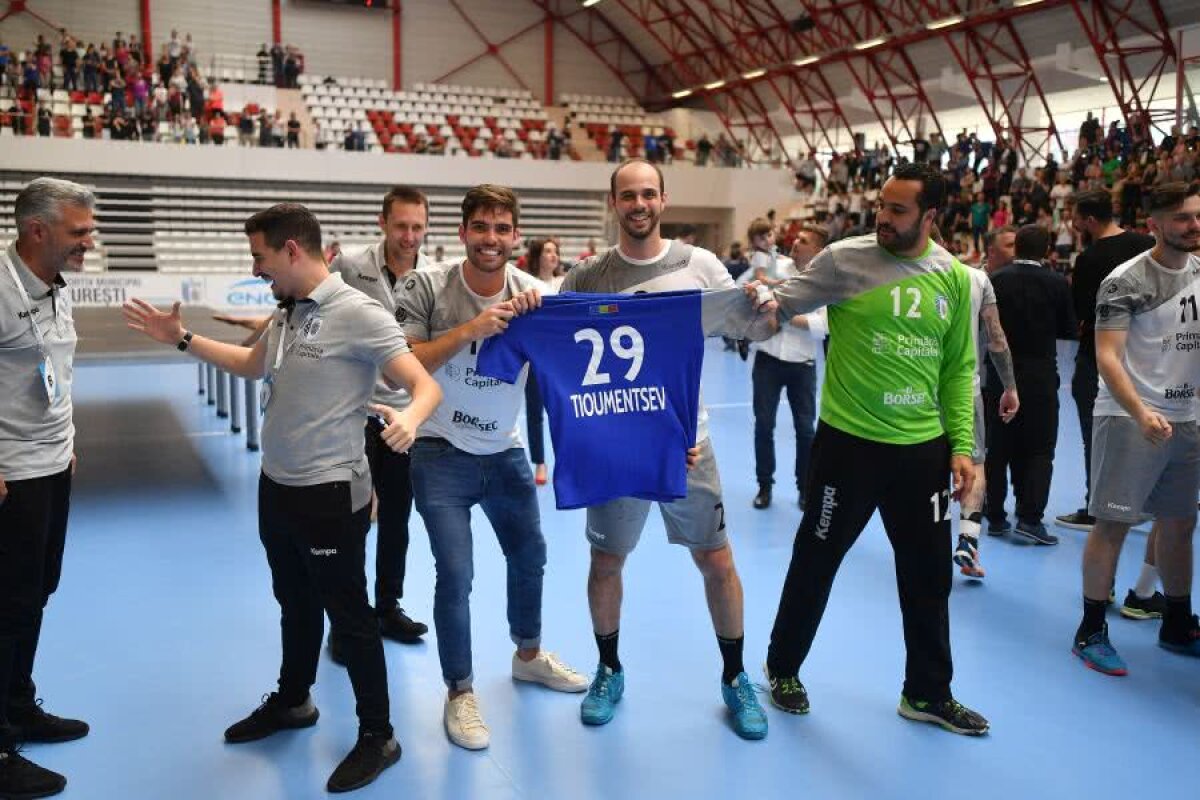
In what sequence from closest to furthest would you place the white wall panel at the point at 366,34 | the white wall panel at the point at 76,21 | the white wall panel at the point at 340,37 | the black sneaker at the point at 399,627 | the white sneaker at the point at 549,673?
the white sneaker at the point at 549,673
the black sneaker at the point at 399,627
the white wall panel at the point at 76,21
the white wall panel at the point at 366,34
the white wall panel at the point at 340,37

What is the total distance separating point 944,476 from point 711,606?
900 mm

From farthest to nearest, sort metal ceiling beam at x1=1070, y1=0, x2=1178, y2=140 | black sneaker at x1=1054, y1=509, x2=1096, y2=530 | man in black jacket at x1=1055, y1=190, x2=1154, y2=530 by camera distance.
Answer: metal ceiling beam at x1=1070, y1=0, x2=1178, y2=140 → black sneaker at x1=1054, y1=509, x2=1096, y2=530 → man in black jacket at x1=1055, y1=190, x2=1154, y2=530

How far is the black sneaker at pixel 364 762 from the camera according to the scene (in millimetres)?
2908

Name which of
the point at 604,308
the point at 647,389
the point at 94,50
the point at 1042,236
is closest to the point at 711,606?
the point at 647,389

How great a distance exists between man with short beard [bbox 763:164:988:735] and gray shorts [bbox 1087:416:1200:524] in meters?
0.95

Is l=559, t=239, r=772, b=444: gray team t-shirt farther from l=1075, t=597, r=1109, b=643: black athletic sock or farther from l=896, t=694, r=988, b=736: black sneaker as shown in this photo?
l=1075, t=597, r=1109, b=643: black athletic sock

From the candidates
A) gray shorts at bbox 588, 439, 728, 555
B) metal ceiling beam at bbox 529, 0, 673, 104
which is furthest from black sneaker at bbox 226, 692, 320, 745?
metal ceiling beam at bbox 529, 0, 673, 104

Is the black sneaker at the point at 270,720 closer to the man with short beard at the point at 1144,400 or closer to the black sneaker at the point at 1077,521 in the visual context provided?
the man with short beard at the point at 1144,400

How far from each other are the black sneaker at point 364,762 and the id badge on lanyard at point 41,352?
55.8 inches

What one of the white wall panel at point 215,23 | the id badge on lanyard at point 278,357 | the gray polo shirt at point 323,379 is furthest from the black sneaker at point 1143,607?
the white wall panel at point 215,23

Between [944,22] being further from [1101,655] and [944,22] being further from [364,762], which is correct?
[364,762]

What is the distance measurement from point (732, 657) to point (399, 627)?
1.53 m

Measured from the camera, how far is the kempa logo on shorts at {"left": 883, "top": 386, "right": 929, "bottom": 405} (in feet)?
10.5

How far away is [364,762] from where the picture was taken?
2.97 metres
